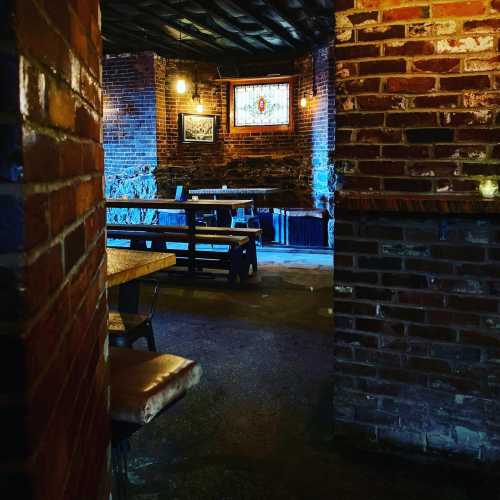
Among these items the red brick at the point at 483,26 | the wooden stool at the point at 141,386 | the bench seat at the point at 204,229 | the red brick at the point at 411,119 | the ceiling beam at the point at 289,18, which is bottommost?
the wooden stool at the point at 141,386

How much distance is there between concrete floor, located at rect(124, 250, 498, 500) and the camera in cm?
218

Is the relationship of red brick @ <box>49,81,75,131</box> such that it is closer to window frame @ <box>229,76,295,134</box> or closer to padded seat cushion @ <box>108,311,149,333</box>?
padded seat cushion @ <box>108,311,149,333</box>

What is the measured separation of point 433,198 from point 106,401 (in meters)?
1.58

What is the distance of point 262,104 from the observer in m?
10.1

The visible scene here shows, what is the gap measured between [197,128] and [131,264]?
775 cm

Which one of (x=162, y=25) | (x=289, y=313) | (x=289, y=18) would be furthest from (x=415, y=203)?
(x=162, y=25)

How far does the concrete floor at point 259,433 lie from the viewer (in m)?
2.18

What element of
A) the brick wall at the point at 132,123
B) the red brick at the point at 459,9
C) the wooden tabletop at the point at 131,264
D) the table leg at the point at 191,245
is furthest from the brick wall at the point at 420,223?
the brick wall at the point at 132,123

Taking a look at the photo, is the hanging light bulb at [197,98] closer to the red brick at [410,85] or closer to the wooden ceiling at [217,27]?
the wooden ceiling at [217,27]

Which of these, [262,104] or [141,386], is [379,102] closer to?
[141,386]

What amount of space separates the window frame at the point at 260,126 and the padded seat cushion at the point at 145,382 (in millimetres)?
8662

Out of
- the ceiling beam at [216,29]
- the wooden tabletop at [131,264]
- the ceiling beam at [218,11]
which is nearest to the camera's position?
the wooden tabletop at [131,264]

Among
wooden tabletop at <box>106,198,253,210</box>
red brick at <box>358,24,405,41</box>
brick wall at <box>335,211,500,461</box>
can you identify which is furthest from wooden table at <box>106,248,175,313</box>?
wooden tabletop at <box>106,198,253,210</box>

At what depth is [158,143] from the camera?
9.79 meters
